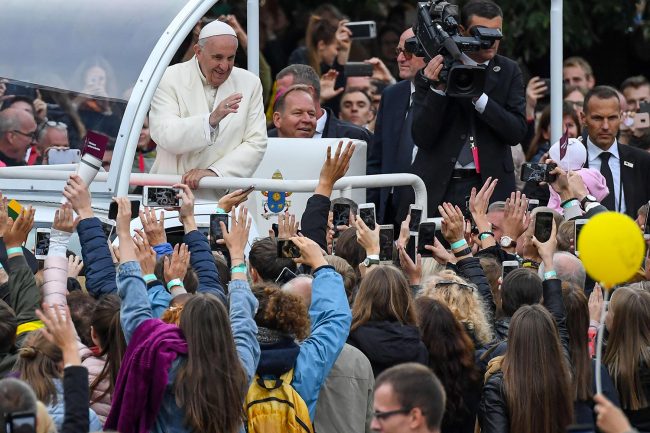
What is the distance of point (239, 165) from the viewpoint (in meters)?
10.0

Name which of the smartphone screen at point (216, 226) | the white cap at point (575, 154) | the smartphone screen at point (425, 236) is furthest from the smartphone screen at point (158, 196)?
the white cap at point (575, 154)

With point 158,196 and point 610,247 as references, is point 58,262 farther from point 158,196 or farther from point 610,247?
point 610,247

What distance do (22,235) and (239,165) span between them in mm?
2314

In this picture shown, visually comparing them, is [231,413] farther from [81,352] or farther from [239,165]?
[239,165]

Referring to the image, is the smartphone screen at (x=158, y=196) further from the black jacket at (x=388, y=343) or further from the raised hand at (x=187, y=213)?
the black jacket at (x=388, y=343)

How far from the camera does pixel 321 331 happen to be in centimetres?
705

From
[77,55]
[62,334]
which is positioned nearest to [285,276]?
[62,334]

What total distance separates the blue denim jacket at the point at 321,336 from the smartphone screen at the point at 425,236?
1479mm

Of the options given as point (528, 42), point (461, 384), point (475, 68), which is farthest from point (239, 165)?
point (528, 42)

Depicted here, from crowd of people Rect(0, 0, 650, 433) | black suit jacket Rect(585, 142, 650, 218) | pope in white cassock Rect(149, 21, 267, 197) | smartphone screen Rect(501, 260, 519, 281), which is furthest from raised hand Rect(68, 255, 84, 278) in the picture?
black suit jacket Rect(585, 142, 650, 218)

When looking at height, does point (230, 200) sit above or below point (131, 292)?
above

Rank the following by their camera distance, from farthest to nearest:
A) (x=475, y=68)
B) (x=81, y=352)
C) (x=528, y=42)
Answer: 1. (x=528, y=42)
2. (x=475, y=68)
3. (x=81, y=352)

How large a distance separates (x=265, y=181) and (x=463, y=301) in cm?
204

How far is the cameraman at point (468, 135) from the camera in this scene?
1023 centimetres
